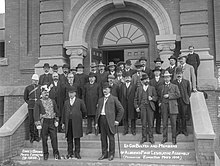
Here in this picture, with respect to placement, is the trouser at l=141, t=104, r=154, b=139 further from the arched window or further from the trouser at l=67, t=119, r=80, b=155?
the arched window

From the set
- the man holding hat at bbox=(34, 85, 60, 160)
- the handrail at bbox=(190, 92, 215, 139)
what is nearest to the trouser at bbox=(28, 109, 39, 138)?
the man holding hat at bbox=(34, 85, 60, 160)

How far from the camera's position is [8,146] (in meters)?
8.56

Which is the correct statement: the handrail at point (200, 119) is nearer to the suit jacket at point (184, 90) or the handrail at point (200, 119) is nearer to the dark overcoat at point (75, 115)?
the suit jacket at point (184, 90)

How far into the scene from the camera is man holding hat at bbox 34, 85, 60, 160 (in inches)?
314

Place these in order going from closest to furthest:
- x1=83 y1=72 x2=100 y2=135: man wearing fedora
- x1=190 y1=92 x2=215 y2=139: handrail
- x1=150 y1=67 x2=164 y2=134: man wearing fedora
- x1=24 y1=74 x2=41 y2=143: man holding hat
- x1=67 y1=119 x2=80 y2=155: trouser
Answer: x1=190 y1=92 x2=215 y2=139: handrail → x1=67 y1=119 x2=80 y2=155: trouser → x1=150 y1=67 x2=164 y2=134: man wearing fedora → x1=83 y1=72 x2=100 y2=135: man wearing fedora → x1=24 y1=74 x2=41 y2=143: man holding hat

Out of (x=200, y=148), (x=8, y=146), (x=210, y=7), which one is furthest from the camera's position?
(x=210, y=7)

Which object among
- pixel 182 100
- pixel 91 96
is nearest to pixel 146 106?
pixel 182 100

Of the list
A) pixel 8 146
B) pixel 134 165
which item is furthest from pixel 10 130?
pixel 134 165

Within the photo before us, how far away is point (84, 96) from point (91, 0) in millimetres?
4897

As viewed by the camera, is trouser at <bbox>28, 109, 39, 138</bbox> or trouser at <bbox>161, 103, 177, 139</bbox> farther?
trouser at <bbox>28, 109, 39, 138</bbox>

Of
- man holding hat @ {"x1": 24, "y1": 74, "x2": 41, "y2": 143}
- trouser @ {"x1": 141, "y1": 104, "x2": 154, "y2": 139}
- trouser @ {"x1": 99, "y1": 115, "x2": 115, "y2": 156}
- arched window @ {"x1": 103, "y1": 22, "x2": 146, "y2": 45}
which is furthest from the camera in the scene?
arched window @ {"x1": 103, "y1": 22, "x2": 146, "y2": 45}

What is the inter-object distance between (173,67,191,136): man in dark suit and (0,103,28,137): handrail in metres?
4.67

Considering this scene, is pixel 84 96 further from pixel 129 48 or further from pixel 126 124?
pixel 129 48

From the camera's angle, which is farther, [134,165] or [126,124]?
[126,124]
